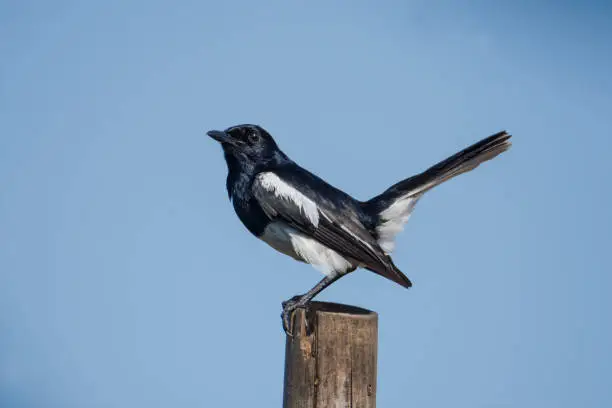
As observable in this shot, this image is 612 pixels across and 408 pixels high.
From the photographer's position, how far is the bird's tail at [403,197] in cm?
559

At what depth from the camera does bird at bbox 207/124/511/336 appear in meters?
5.25

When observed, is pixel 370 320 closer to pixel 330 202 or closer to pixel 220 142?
pixel 330 202

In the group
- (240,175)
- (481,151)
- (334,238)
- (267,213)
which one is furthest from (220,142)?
(481,151)

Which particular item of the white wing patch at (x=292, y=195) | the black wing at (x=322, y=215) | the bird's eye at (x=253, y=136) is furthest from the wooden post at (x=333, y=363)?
the bird's eye at (x=253, y=136)

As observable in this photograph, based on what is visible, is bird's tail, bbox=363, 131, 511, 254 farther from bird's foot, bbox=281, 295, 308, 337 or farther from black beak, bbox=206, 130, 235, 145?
black beak, bbox=206, 130, 235, 145

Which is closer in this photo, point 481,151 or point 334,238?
point 334,238

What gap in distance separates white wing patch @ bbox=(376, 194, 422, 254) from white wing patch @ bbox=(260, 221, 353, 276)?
0.41 m

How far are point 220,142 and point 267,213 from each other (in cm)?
91

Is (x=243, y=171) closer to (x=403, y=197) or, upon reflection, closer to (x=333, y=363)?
(x=403, y=197)

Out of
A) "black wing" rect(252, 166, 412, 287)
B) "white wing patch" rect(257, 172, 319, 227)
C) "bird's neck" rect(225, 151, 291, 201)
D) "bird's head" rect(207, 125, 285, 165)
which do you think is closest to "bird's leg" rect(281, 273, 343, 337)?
"black wing" rect(252, 166, 412, 287)

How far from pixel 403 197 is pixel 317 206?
71cm

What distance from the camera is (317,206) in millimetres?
5355

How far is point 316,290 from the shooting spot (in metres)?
5.27

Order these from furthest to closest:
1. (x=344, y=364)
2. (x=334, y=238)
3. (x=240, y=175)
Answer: (x=240, y=175), (x=334, y=238), (x=344, y=364)
